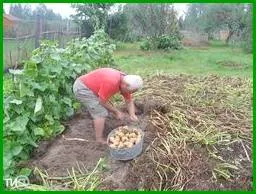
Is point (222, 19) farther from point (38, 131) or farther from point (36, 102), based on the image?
point (38, 131)

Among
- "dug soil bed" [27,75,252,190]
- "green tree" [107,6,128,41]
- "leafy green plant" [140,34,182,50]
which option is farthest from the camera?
"green tree" [107,6,128,41]

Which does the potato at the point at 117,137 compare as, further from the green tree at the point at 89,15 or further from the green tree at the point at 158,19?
the green tree at the point at 89,15

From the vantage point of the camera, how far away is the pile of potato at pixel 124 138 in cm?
451

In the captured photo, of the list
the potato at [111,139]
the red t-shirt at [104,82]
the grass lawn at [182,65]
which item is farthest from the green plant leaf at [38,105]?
the grass lawn at [182,65]

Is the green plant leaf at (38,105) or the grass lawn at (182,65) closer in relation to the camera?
the green plant leaf at (38,105)

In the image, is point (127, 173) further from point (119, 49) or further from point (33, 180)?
point (119, 49)

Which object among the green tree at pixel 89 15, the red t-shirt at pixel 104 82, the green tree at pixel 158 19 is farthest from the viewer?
the green tree at pixel 89 15

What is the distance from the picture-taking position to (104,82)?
4.91 metres

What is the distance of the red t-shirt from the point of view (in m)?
4.87

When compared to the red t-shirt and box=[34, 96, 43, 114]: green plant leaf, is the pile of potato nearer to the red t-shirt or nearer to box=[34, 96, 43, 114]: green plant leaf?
the red t-shirt

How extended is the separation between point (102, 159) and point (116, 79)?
37.7 inches

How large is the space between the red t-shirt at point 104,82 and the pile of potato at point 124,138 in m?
0.42

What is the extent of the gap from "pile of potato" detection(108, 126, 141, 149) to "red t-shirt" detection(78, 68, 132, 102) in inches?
16.4

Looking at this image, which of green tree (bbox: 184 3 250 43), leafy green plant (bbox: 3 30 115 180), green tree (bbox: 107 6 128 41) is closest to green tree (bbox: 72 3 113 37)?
green tree (bbox: 107 6 128 41)
